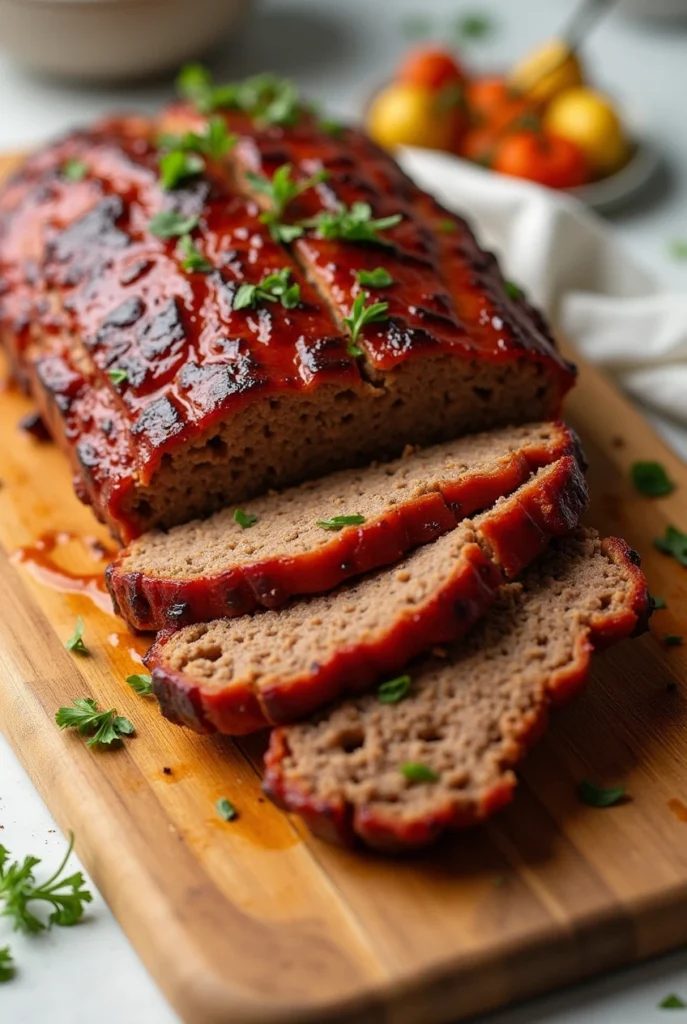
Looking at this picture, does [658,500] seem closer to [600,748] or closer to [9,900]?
[600,748]

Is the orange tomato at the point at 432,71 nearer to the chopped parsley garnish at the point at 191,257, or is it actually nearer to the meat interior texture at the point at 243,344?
the meat interior texture at the point at 243,344

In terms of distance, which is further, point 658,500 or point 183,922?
point 658,500

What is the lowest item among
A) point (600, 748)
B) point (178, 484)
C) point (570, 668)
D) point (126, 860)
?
point (600, 748)

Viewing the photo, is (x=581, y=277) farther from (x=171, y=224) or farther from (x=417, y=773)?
(x=417, y=773)

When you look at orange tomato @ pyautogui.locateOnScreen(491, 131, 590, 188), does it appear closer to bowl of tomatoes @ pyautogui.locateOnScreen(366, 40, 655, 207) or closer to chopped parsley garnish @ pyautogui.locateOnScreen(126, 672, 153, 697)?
bowl of tomatoes @ pyautogui.locateOnScreen(366, 40, 655, 207)

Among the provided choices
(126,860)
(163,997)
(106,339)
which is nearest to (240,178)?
(106,339)

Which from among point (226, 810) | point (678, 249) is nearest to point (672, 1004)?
point (226, 810)
